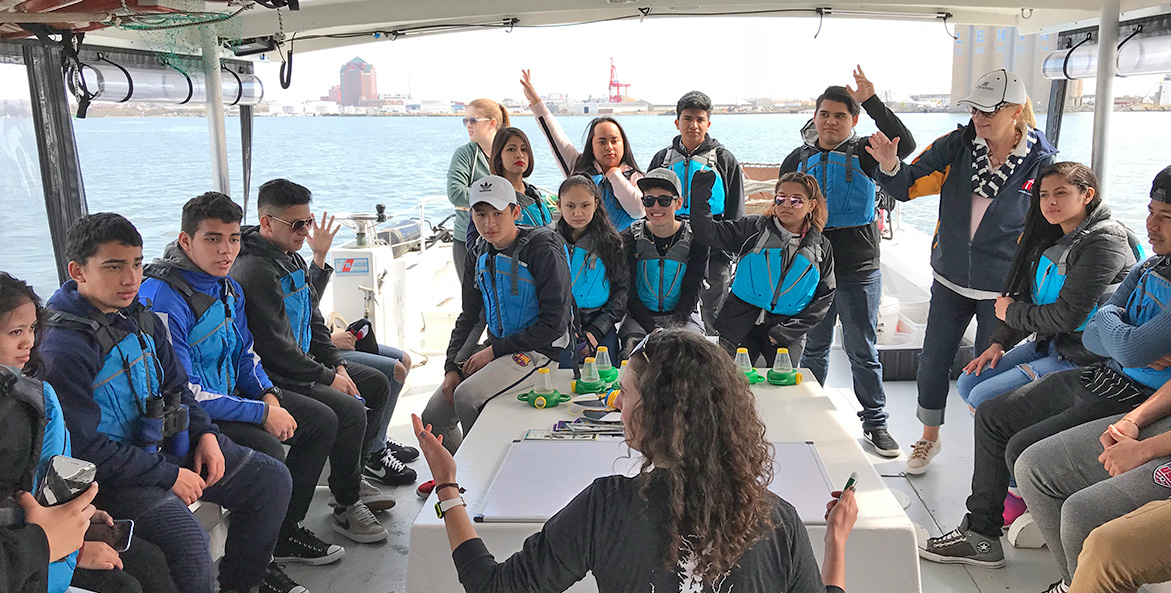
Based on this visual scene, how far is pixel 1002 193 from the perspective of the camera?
3203mm

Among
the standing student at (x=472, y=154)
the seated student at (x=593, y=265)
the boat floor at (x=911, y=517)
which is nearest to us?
the boat floor at (x=911, y=517)

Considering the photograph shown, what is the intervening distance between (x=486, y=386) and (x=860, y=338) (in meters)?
1.61

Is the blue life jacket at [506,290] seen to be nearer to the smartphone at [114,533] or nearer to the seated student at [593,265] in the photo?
the seated student at [593,265]

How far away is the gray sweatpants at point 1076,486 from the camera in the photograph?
7.14 ft

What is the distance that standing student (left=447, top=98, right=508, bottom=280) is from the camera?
4.31 metres

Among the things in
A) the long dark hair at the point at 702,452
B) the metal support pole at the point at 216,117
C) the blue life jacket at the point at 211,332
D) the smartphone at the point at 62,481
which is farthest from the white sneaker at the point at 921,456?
the metal support pole at the point at 216,117

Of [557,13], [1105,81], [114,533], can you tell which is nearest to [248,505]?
[114,533]

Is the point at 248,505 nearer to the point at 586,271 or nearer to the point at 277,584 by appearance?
the point at 277,584

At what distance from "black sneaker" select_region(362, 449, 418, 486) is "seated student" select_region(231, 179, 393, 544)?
8.0 inches

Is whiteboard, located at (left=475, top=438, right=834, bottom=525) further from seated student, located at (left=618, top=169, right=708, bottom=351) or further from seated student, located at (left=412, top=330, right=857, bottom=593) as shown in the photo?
seated student, located at (left=618, top=169, right=708, bottom=351)

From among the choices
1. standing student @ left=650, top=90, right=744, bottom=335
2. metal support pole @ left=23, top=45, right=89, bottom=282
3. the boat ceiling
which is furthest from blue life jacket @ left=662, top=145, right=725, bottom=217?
metal support pole @ left=23, top=45, right=89, bottom=282

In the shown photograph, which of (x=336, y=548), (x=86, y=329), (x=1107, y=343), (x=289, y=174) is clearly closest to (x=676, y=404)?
(x=86, y=329)

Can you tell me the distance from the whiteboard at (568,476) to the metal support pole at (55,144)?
7.43 ft

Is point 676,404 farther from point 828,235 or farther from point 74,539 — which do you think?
point 828,235
